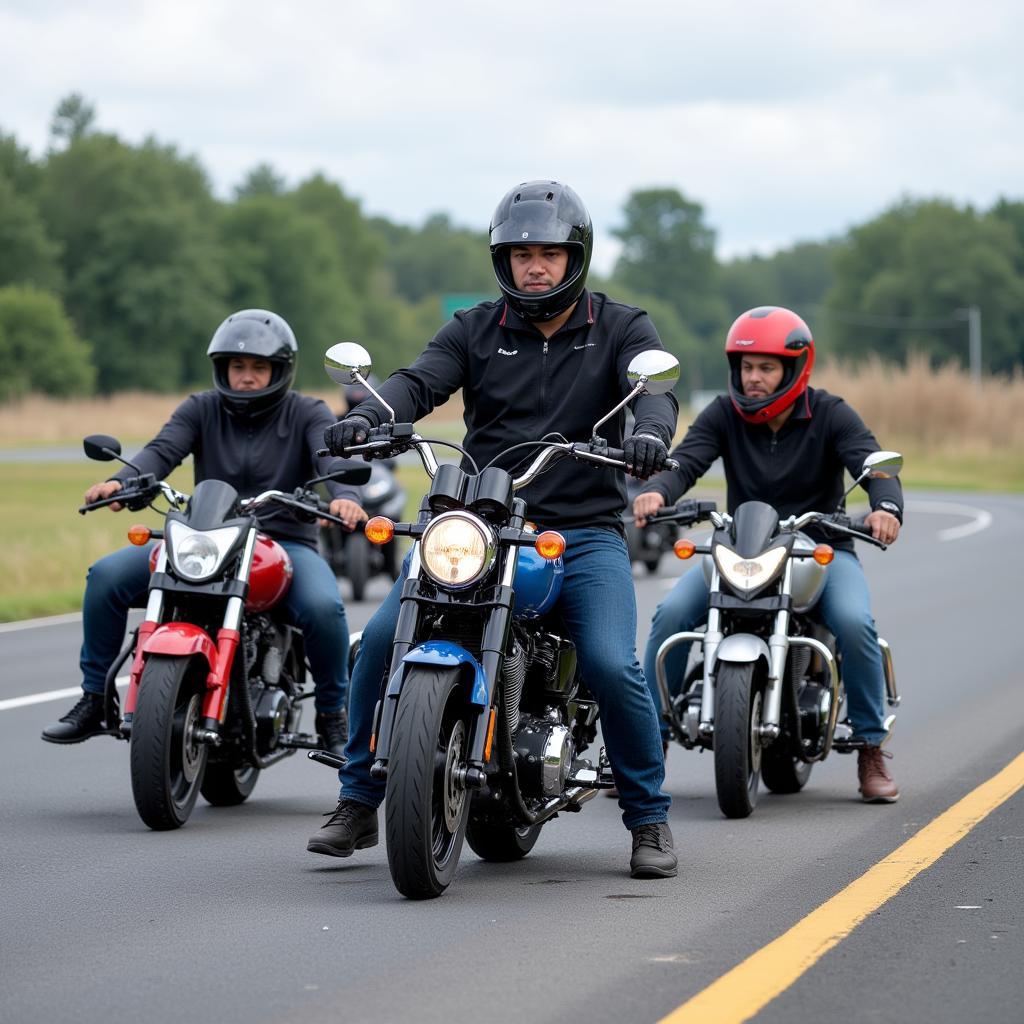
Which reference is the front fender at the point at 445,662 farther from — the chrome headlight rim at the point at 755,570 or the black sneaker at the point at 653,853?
the chrome headlight rim at the point at 755,570

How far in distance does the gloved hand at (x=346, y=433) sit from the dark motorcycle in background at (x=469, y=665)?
31 mm

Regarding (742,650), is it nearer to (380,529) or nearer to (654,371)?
(654,371)

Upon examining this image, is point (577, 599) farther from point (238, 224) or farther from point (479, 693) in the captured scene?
point (238, 224)

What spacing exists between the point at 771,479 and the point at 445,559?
2.96 metres

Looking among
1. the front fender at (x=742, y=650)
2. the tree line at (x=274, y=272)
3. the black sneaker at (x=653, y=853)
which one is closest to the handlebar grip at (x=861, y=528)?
the front fender at (x=742, y=650)

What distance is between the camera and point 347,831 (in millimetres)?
6781

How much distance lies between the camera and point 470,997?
514cm

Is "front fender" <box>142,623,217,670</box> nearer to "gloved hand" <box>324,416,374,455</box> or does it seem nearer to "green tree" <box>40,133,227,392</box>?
"gloved hand" <box>324,416,374,455</box>

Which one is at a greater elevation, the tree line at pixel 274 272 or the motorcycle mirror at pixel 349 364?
the tree line at pixel 274 272

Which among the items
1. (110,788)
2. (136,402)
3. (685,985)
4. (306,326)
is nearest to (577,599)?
(685,985)

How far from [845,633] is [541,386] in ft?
7.39

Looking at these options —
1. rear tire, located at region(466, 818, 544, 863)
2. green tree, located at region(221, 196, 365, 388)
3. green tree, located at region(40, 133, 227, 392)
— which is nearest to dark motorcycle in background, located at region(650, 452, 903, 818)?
rear tire, located at region(466, 818, 544, 863)

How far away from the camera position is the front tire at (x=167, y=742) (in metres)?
7.59

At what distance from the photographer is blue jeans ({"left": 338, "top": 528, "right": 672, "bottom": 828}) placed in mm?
6594
